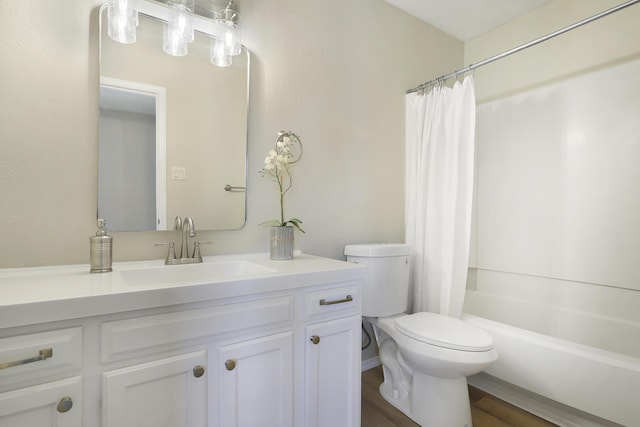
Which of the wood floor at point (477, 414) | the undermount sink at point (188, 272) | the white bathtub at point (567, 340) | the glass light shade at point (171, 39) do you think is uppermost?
the glass light shade at point (171, 39)

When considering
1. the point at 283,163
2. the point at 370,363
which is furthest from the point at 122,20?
the point at 370,363

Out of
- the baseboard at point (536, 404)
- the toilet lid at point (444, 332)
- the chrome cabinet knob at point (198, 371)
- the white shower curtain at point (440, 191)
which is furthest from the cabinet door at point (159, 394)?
the baseboard at point (536, 404)

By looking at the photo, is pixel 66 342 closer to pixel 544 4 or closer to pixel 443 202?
pixel 443 202

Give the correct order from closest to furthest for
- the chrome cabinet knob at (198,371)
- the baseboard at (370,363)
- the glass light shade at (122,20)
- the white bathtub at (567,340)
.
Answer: the chrome cabinet knob at (198,371) < the glass light shade at (122,20) < the white bathtub at (567,340) < the baseboard at (370,363)

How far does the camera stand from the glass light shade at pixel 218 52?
1.52 metres

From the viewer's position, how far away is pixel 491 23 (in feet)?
7.83

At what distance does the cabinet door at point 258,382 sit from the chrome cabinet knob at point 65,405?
0.38 m

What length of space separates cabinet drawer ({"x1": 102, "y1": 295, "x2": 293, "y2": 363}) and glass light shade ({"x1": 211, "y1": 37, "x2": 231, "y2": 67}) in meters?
1.16

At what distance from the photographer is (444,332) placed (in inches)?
60.3

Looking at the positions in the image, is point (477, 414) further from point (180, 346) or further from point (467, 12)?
point (467, 12)

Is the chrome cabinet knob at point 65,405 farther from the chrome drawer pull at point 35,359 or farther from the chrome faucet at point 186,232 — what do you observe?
the chrome faucet at point 186,232

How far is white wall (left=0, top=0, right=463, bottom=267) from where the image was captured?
1.14 metres

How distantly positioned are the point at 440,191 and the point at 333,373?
1.29 metres

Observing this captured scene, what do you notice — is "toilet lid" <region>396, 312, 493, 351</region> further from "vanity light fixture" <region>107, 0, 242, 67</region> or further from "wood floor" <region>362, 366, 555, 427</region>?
"vanity light fixture" <region>107, 0, 242, 67</region>
